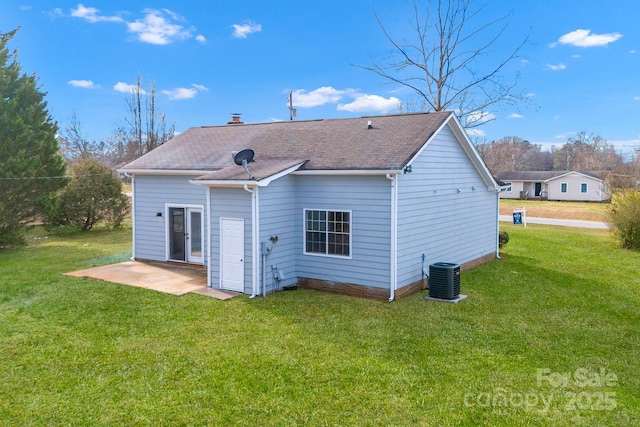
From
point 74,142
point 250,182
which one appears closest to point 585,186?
point 250,182

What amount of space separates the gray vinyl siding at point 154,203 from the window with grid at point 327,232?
3.51 m

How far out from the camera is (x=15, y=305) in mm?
9188

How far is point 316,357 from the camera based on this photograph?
6.65 m

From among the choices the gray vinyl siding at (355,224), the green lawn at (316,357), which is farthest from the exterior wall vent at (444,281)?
the gray vinyl siding at (355,224)

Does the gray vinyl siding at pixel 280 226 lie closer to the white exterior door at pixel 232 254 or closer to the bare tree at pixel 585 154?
the white exterior door at pixel 232 254

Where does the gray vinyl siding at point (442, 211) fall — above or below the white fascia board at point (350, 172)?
below

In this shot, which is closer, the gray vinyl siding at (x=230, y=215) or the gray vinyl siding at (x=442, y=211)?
the gray vinyl siding at (x=230, y=215)

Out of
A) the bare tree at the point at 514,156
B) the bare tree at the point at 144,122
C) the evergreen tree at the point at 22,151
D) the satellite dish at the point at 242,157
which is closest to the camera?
the satellite dish at the point at 242,157

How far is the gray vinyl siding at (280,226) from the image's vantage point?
10031mm

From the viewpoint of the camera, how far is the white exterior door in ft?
33.0

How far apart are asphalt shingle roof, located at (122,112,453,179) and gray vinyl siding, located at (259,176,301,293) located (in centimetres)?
48

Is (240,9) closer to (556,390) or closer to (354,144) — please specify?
(354,144)

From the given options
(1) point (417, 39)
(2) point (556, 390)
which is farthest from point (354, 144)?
(1) point (417, 39)

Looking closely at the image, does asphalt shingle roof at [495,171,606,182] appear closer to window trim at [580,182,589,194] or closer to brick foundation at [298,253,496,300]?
window trim at [580,182,589,194]
